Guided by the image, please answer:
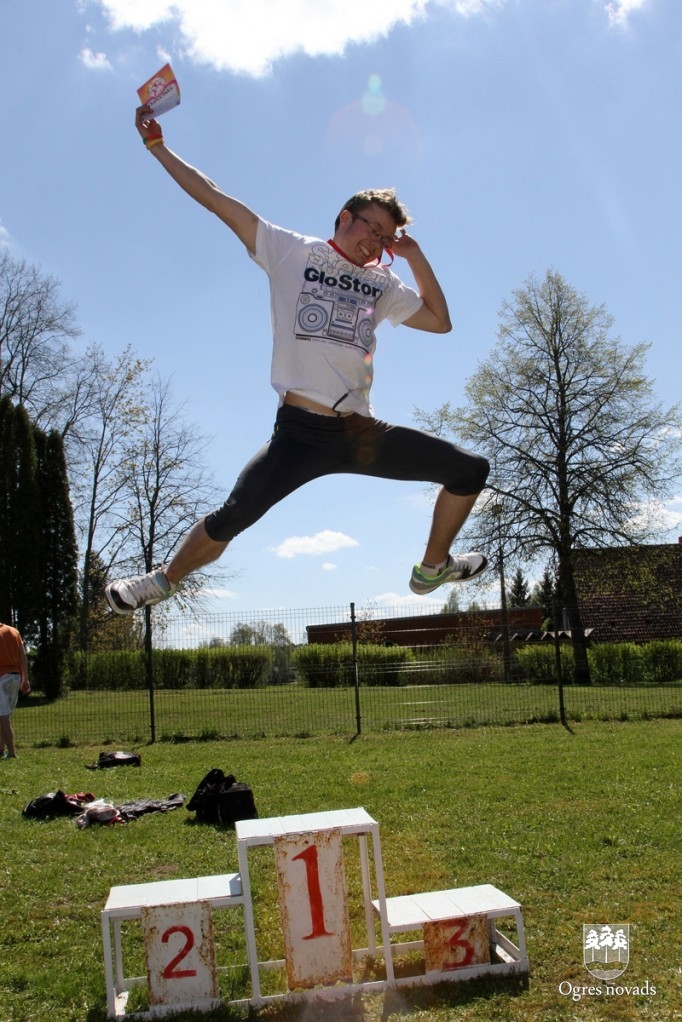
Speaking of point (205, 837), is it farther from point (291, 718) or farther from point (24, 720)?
point (24, 720)

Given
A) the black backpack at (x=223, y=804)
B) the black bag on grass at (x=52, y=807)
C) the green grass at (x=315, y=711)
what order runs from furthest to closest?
the green grass at (x=315, y=711)
the black bag on grass at (x=52, y=807)
the black backpack at (x=223, y=804)

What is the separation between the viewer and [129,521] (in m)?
28.5

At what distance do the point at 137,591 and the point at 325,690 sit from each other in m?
13.2

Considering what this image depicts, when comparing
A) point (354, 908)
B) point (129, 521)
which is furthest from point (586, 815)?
point (129, 521)

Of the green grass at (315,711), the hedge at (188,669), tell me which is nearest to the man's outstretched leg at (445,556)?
the green grass at (315,711)

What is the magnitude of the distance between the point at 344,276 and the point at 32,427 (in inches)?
816

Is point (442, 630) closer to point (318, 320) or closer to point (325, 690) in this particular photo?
point (325, 690)

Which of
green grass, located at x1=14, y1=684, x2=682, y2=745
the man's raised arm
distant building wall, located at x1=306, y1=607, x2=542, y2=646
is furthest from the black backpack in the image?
distant building wall, located at x1=306, y1=607, x2=542, y2=646

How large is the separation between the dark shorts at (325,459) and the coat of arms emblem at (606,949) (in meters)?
2.34

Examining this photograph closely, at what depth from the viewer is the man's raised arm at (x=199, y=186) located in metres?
3.29

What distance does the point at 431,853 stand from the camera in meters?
5.81

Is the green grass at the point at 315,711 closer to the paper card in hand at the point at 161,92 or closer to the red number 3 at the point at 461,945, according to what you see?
the red number 3 at the point at 461,945

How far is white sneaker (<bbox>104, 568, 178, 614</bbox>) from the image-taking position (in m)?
3.58

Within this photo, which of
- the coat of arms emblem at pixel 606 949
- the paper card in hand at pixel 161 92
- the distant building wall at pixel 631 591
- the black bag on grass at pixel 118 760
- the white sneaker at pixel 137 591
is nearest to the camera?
the paper card in hand at pixel 161 92
